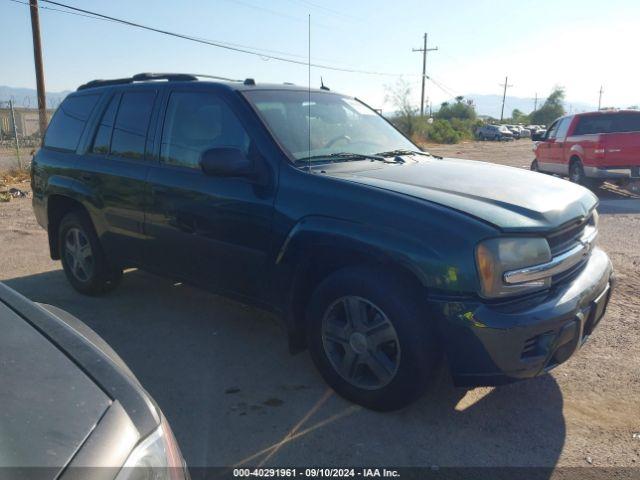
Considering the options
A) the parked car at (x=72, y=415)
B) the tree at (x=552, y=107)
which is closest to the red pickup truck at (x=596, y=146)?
the parked car at (x=72, y=415)

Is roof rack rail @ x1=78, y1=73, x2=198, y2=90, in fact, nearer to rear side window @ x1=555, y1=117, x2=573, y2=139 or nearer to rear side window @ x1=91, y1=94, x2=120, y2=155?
rear side window @ x1=91, y1=94, x2=120, y2=155

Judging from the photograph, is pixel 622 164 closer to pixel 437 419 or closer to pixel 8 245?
pixel 437 419

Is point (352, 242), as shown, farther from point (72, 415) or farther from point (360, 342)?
point (72, 415)

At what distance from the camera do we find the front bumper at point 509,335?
263cm

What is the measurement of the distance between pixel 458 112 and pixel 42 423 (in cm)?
7684

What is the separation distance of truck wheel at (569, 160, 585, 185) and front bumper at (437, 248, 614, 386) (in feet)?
33.0

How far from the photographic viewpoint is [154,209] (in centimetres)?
411

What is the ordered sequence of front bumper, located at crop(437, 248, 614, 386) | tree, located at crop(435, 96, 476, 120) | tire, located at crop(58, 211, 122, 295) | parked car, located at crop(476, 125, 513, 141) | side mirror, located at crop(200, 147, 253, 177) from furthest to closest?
tree, located at crop(435, 96, 476, 120), parked car, located at crop(476, 125, 513, 141), tire, located at crop(58, 211, 122, 295), side mirror, located at crop(200, 147, 253, 177), front bumper, located at crop(437, 248, 614, 386)

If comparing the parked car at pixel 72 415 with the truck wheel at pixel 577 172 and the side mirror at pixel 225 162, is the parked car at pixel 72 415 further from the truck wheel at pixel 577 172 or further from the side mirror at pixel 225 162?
the truck wheel at pixel 577 172

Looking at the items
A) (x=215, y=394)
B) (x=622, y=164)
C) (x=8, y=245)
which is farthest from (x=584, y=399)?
(x=622, y=164)

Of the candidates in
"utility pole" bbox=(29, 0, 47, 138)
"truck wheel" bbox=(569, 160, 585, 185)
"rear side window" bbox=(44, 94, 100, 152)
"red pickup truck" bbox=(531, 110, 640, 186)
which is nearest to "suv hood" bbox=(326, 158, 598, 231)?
"rear side window" bbox=(44, 94, 100, 152)

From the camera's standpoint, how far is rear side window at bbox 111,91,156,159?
427 cm

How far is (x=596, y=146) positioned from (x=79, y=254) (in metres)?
10.2

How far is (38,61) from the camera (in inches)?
651
